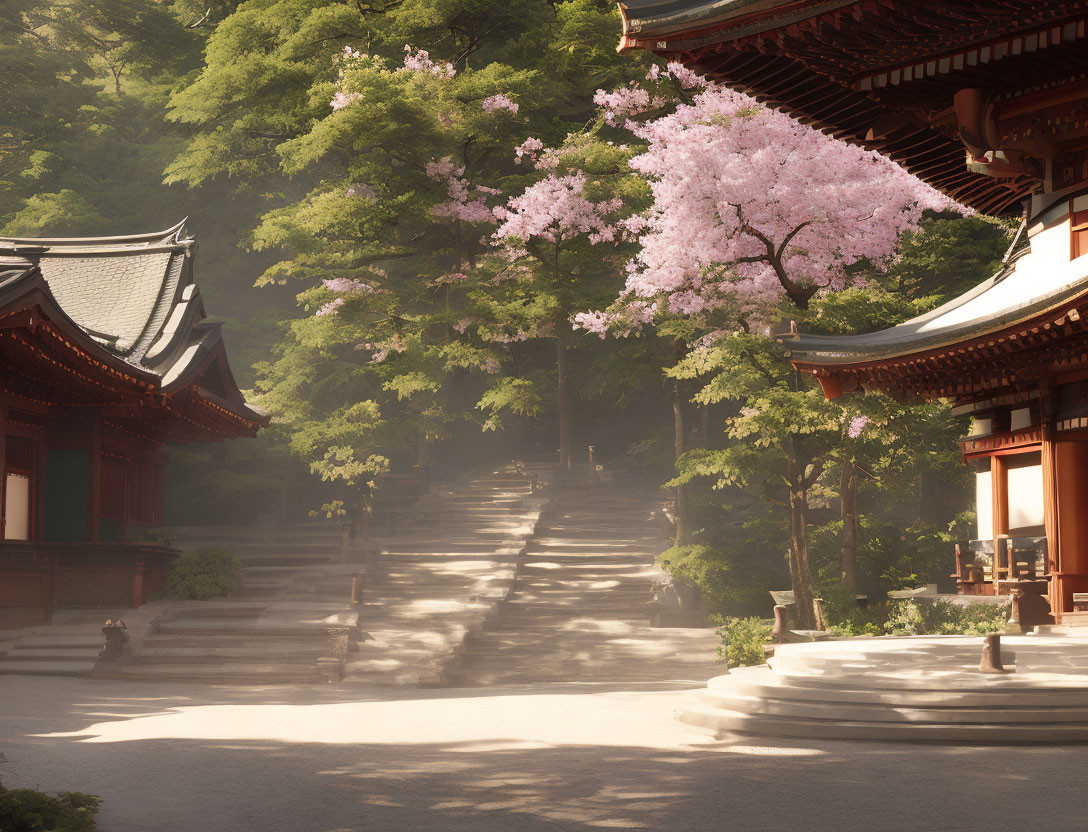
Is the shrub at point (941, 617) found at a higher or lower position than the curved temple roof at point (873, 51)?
lower

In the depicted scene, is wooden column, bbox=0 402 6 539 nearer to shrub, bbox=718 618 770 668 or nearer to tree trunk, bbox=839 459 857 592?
shrub, bbox=718 618 770 668

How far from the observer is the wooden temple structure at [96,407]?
18.9 meters

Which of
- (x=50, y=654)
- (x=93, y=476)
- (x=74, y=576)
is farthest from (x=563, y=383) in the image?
(x=50, y=654)

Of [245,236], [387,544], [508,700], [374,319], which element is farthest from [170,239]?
[508,700]

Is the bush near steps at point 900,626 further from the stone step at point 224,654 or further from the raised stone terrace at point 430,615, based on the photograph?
the stone step at point 224,654

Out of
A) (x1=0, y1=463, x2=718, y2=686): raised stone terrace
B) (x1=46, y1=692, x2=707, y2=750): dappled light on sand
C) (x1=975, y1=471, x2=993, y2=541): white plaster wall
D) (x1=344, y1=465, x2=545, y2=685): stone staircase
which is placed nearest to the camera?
(x1=46, y1=692, x2=707, y2=750): dappled light on sand

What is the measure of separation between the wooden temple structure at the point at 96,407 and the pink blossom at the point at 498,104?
335 inches

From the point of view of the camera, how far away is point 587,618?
2389cm

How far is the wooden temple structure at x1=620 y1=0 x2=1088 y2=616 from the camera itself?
33.1ft

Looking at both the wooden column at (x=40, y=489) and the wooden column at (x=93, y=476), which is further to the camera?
the wooden column at (x=93, y=476)

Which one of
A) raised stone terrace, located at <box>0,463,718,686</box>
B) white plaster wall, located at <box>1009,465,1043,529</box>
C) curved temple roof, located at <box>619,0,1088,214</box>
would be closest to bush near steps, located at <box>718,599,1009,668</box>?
raised stone terrace, located at <box>0,463,718,686</box>

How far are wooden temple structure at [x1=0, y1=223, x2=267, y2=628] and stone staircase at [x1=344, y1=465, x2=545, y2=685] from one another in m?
4.89

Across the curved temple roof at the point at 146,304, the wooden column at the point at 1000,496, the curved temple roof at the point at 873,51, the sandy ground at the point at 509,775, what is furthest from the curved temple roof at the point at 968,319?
the curved temple roof at the point at 146,304

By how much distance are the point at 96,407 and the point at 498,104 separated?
13.2 metres
